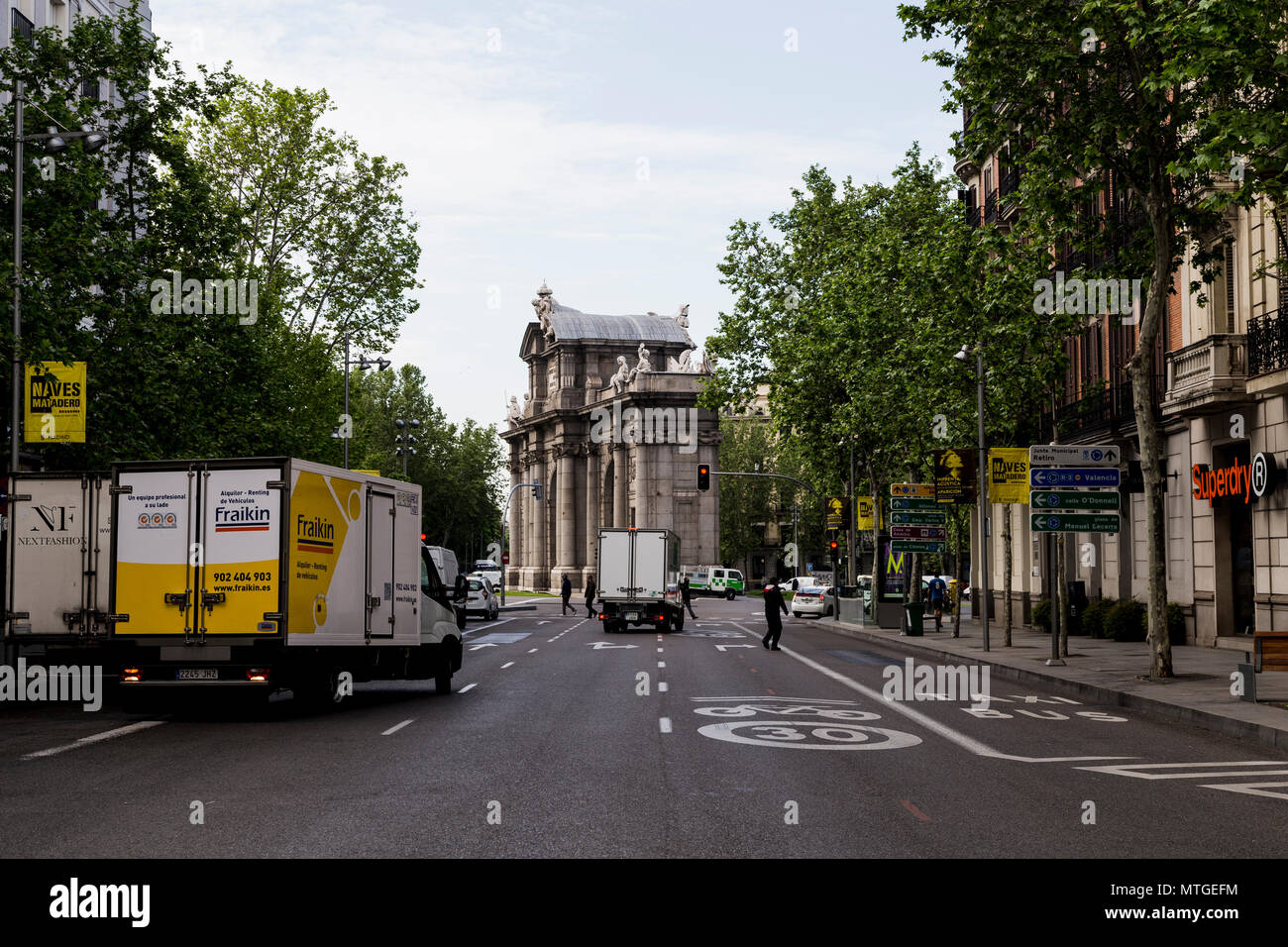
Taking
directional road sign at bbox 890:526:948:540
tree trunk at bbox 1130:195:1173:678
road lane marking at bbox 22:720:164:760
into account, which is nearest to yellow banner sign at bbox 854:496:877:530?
directional road sign at bbox 890:526:948:540

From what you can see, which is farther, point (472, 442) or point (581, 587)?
point (472, 442)

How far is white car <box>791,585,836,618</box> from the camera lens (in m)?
65.5

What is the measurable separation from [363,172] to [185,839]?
44481 mm

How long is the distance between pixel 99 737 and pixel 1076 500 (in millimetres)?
17444

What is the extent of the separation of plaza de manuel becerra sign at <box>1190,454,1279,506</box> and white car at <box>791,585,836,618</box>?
114 ft

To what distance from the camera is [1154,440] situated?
22016mm

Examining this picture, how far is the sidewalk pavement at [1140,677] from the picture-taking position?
15.9 meters

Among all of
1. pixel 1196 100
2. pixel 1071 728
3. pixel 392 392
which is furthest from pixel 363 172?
pixel 392 392

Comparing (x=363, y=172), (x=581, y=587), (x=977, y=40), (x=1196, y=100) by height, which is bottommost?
(x=581, y=587)

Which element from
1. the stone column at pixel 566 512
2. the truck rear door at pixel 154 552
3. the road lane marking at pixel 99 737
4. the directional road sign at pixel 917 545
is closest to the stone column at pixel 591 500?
the stone column at pixel 566 512
